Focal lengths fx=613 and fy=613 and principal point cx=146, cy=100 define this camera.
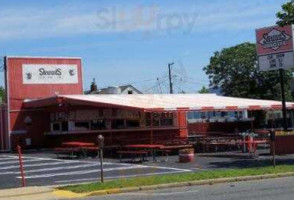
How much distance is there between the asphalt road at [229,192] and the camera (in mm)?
14497

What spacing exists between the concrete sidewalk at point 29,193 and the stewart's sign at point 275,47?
16073 millimetres

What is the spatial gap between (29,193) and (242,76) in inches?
2081

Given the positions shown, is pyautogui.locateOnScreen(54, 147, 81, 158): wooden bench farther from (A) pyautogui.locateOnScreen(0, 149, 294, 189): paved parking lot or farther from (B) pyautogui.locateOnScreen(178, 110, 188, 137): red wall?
(B) pyautogui.locateOnScreen(178, 110, 188, 137): red wall

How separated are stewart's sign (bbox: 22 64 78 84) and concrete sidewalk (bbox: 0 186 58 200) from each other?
26528mm

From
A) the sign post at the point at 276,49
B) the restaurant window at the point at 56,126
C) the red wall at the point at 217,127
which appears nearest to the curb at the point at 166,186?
the sign post at the point at 276,49

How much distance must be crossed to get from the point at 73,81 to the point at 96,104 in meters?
11.9

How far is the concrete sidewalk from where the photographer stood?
53.2ft

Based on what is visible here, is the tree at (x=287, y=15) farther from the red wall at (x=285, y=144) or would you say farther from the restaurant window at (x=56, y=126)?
the restaurant window at (x=56, y=126)

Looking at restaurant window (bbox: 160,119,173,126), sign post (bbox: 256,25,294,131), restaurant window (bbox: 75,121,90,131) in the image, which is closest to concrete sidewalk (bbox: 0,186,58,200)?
sign post (bbox: 256,25,294,131)

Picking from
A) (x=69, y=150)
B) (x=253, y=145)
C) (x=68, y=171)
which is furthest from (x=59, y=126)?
(x=68, y=171)

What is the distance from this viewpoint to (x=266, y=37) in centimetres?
3092

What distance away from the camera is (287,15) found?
26609 mm

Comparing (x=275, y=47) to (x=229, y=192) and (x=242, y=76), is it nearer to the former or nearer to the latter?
(x=229, y=192)

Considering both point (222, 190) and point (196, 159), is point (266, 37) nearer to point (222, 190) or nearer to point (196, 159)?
point (196, 159)
